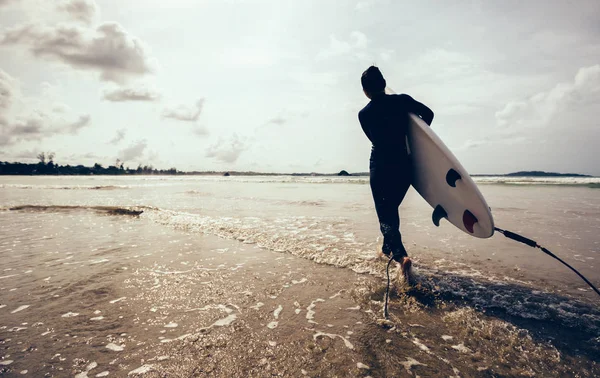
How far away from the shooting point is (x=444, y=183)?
3783mm

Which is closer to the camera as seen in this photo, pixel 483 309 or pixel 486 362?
pixel 486 362

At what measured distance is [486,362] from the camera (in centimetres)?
192

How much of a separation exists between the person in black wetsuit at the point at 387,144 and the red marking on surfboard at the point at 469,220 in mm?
839

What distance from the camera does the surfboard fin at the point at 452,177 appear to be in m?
3.64

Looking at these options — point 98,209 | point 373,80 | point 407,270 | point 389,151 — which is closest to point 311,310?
point 407,270

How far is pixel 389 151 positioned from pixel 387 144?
3.7 inches

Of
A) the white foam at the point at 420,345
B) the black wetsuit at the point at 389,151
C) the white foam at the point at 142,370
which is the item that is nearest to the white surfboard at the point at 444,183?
the black wetsuit at the point at 389,151

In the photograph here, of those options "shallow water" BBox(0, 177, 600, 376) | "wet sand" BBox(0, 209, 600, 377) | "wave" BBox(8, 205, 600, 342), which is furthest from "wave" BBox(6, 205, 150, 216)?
"wet sand" BBox(0, 209, 600, 377)

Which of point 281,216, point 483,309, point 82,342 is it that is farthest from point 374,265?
point 281,216

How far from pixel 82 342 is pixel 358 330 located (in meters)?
2.15

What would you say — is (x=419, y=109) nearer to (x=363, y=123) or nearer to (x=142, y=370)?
(x=363, y=123)

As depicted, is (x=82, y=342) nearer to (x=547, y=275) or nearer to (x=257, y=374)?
(x=257, y=374)

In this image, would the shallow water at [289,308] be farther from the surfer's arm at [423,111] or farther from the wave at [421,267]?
the surfer's arm at [423,111]

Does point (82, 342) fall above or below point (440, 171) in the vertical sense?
below
